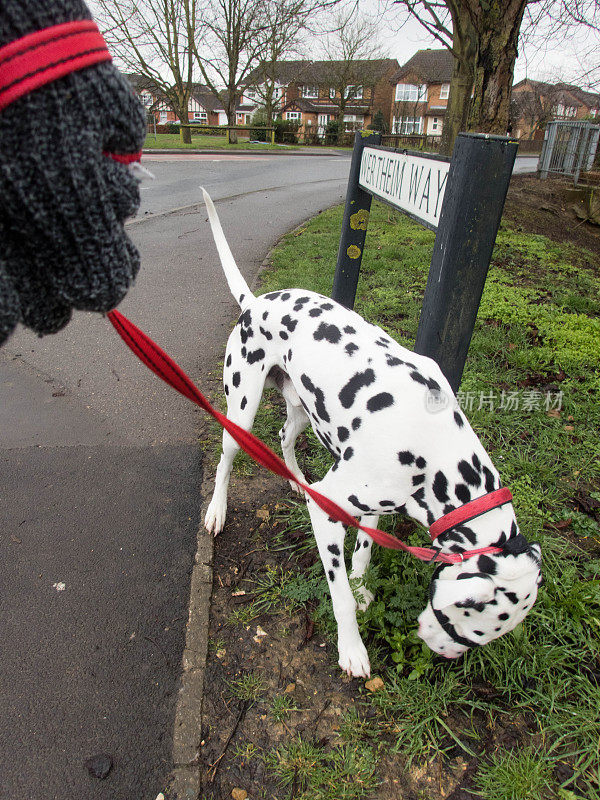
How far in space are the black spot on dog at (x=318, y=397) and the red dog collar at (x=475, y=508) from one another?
0.73m

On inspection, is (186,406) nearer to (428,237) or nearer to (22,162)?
(22,162)

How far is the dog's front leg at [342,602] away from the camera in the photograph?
7.95ft

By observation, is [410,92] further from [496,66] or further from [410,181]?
[410,181]

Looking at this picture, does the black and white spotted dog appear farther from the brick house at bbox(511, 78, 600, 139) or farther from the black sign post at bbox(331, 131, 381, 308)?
the brick house at bbox(511, 78, 600, 139)

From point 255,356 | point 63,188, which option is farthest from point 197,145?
point 63,188

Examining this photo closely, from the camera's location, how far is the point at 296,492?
11.6 feet

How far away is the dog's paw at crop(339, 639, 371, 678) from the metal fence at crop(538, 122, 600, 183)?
55.2 ft

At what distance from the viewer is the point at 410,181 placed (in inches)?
115

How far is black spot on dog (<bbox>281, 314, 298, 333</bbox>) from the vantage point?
8.98 feet

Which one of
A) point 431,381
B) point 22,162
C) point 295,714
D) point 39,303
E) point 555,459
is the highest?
point 22,162

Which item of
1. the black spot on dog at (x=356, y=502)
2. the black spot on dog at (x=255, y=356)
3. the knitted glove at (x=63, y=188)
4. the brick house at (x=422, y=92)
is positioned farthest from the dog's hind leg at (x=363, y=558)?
the brick house at (x=422, y=92)

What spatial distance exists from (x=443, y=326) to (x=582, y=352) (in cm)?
315

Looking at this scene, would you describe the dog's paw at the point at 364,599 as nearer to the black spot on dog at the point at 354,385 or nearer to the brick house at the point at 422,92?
the black spot on dog at the point at 354,385

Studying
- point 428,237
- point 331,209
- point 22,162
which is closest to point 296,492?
point 22,162
